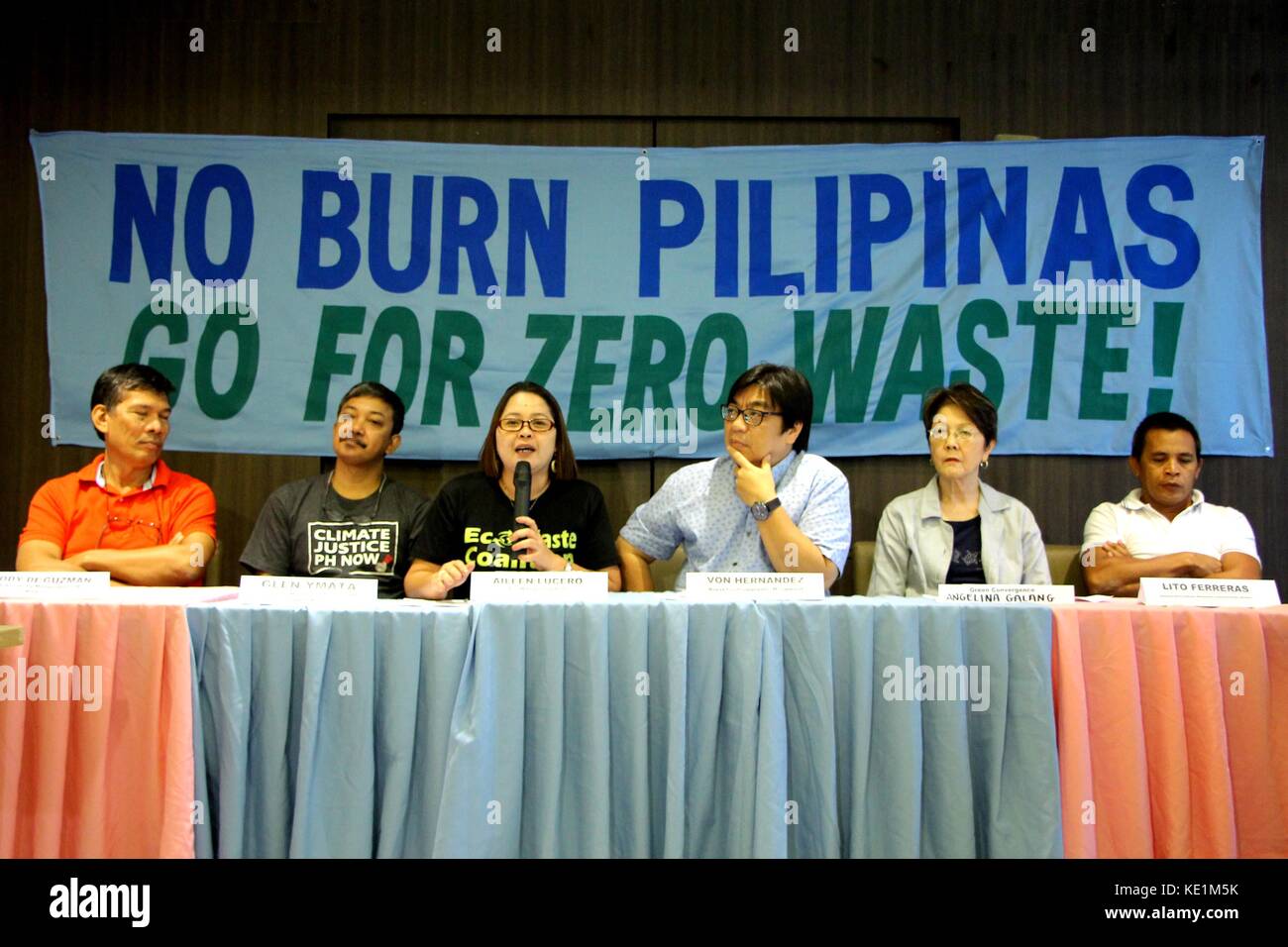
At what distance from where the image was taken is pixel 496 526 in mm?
2465

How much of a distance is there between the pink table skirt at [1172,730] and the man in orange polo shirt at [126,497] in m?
2.08

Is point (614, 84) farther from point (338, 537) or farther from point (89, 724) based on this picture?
point (89, 724)

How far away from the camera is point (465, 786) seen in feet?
5.11

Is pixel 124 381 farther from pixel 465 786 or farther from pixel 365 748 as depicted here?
pixel 465 786

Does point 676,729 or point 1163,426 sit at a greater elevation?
point 1163,426

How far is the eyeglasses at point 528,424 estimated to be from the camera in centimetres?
246

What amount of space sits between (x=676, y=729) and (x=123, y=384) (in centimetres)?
190

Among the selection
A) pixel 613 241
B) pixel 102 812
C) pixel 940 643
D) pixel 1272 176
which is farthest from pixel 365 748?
pixel 1272 176

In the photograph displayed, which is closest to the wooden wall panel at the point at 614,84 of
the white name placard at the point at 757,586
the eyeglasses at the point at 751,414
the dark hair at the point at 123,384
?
the dark hair at the point at 123,384

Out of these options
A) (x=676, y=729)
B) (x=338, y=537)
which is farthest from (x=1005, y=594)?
(x=338, y=537)

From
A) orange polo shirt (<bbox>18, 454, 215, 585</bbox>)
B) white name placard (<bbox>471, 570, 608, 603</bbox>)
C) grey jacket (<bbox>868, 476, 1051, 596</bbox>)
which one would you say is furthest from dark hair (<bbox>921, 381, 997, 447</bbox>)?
orange polo shirt (<bbox>18, 454, 215, 585</bbox>)

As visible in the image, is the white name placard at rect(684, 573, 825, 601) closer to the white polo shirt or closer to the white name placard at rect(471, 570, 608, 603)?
the white name placard at rect(471, 570, 608, 603)

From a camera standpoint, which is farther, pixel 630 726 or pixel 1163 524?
pixel 1163 524
